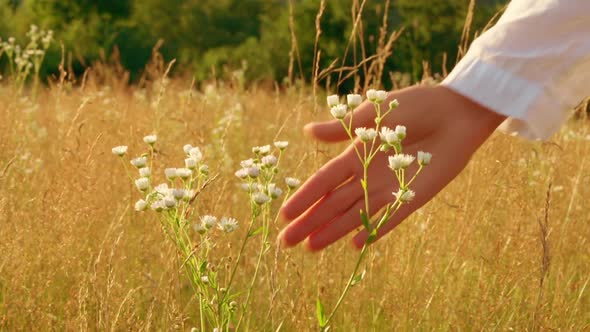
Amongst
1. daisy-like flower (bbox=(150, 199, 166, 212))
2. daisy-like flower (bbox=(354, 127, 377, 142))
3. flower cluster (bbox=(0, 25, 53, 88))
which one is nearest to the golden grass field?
daisy-like flower (bbox=(150, 199, 166, 212))

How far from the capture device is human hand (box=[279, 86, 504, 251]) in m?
1.28

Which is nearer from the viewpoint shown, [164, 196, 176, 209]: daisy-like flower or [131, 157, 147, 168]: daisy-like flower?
[164, 196, 176, 209]: daisy-like flower

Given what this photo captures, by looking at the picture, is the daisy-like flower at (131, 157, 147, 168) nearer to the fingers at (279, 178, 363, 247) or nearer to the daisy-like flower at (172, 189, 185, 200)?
the daisy-like flower at (172, 189, 185, 200)

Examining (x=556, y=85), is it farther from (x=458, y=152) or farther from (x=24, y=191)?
(x=24, y=191)

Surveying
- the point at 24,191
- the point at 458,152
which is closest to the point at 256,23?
the point at 24,191

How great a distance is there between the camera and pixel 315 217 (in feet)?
4.21

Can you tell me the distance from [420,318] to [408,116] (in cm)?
89

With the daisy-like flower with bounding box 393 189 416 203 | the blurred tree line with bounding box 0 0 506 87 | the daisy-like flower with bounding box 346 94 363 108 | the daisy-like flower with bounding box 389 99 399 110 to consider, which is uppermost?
the daisy-like flower with bounding box 389 99 399 110

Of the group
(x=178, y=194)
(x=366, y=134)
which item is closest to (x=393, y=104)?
(x=366, y=134)

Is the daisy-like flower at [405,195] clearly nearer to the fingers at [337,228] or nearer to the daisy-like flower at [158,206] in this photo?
the fingers at [337,228]

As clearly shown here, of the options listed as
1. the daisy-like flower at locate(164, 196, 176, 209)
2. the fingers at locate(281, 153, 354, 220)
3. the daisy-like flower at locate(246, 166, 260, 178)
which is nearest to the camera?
the fingers at locate(281, 153, 354, 220)

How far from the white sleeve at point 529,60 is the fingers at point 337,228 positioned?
256 mm

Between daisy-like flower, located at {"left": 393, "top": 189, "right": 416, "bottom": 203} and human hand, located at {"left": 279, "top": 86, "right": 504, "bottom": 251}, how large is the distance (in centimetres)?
3

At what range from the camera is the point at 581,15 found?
131cm
